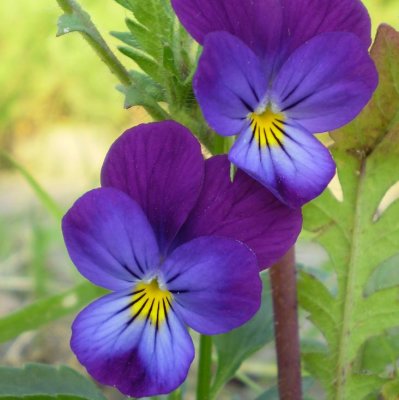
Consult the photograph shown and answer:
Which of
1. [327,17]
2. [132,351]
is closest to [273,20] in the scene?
[327,17]

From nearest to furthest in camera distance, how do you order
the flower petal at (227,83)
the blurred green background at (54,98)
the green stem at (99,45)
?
the flower petal at (227,83) → the green stem at (99,45) → the blurred green background at (54,98)

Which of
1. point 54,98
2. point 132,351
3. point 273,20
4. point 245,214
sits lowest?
point 132,351

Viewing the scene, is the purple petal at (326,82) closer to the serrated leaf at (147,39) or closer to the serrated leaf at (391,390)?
→ the serrated leaf at (147,39)

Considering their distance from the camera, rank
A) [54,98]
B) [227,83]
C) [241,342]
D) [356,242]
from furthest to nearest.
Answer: [54,98], [241,342], [356,242], [227,83]

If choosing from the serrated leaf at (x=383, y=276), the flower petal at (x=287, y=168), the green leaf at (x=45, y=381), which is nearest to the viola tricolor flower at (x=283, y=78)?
the flower petal at (x=287, y=168)

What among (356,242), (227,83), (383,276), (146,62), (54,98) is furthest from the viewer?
(54,98)

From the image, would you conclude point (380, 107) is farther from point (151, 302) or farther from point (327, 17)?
point (151, 302)

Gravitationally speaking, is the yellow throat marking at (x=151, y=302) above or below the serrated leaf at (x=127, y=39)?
below
